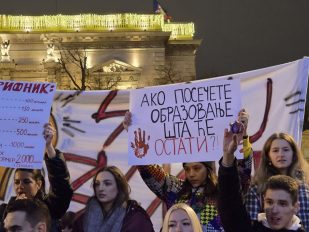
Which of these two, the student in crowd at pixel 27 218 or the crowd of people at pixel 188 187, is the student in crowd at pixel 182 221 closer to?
the crowd of people at pixel 188 187

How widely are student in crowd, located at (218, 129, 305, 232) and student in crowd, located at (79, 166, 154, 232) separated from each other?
93 centimetres

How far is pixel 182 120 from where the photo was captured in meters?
4.67

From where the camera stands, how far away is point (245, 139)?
4.36 metres

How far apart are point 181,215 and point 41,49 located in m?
45.9

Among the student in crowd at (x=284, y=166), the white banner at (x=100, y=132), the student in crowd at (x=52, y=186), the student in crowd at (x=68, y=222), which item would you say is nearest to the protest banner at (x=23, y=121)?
the student in crowd at (x=52, y=186)

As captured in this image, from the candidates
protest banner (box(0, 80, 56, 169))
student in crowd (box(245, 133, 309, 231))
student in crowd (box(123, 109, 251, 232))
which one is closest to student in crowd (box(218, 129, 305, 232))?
student in crowd (box(245, 133, 309, 231))

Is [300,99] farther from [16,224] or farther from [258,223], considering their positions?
[16,224]

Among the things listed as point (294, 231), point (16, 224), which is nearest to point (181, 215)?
point (294, 231)

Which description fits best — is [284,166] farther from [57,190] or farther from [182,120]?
[57,190]

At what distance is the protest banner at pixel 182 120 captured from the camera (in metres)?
4.45

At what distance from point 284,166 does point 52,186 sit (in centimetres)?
150

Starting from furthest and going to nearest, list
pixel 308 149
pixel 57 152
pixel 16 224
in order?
pixel 308 149, pixel 57 152, pixel 16 224

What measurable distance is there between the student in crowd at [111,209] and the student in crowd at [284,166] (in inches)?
31.2

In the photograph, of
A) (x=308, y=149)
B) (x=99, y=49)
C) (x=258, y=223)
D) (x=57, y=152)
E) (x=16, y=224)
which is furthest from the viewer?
(x=99, y=49)
